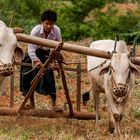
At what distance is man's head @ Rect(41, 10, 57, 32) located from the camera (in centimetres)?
769

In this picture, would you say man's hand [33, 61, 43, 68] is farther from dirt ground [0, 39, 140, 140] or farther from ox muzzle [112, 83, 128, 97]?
ox muzzle [112, 83, 128, 97]

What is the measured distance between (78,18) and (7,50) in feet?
35.8

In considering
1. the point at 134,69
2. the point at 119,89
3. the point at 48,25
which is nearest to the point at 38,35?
the point at 48,25

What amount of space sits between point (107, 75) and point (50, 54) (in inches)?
30.6

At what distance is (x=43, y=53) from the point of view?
7.94 meters

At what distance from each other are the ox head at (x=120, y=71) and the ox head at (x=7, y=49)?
3.90ft

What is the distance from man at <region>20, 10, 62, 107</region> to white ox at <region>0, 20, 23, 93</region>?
0.61 meters

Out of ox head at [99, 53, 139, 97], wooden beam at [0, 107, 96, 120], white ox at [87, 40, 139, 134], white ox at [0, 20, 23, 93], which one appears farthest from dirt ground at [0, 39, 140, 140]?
white ox at [0, 20, 23, 93]

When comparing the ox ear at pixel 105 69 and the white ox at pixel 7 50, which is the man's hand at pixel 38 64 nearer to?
the white ox at pixel 7 50

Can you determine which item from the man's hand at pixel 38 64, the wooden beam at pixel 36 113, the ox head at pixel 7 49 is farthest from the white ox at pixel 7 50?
the wooden beam at pixel 36 113

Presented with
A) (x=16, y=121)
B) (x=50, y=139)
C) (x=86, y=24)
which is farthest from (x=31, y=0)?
(x=50, y=139)

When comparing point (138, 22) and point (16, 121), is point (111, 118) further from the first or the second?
point (138, 22)

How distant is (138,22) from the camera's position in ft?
59.6

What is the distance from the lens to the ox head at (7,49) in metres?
6.55
